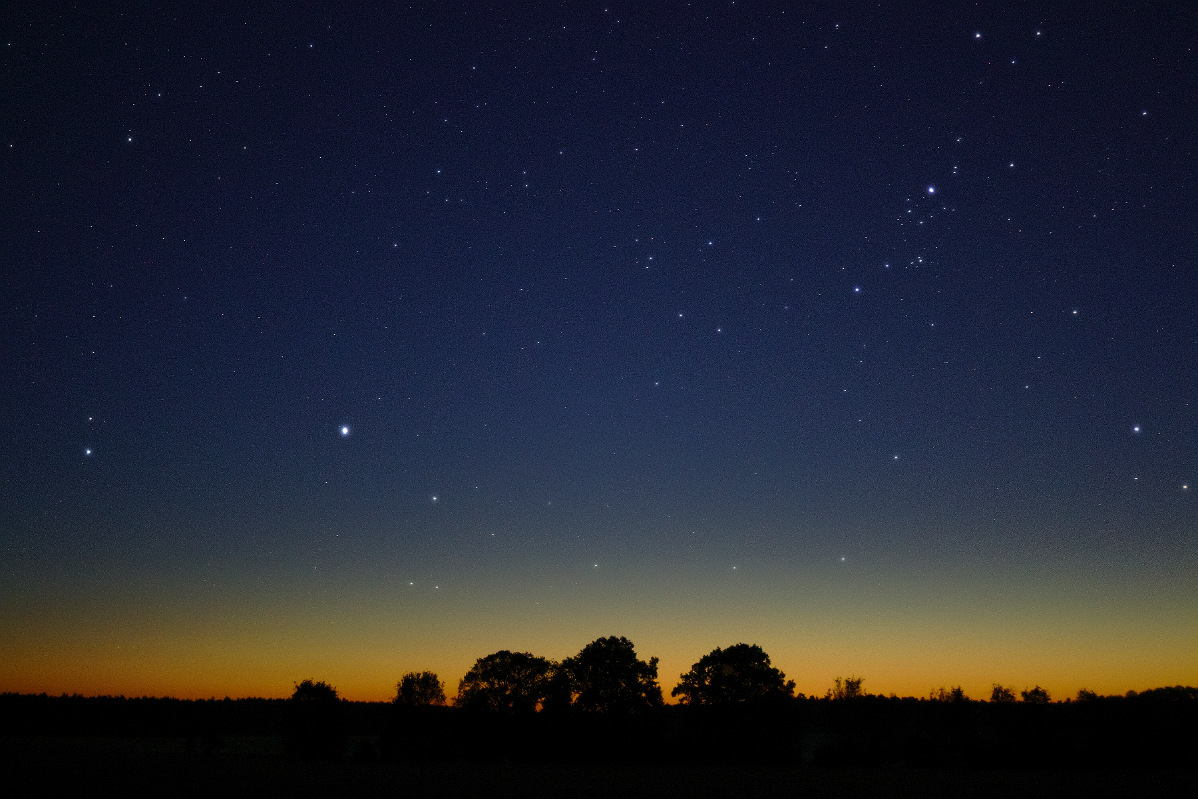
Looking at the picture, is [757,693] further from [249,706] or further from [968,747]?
[249,706]

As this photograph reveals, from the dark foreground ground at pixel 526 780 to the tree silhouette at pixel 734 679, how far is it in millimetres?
8334

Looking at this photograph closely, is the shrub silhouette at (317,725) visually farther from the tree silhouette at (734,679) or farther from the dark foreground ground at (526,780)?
the tree silhouette at (734,679)

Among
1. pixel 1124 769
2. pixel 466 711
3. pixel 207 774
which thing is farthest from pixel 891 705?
pixel 207 774

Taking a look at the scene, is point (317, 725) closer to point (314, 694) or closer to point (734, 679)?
point (314, 694)

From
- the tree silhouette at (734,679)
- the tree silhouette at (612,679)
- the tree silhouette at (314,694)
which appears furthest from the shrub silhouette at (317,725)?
the tree silhouette at (734,679)

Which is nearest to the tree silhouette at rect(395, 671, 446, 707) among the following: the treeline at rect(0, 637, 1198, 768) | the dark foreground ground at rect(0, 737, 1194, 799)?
the treeline at rect(0, 637, 1198, 768)

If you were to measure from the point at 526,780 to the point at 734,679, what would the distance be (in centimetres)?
2173

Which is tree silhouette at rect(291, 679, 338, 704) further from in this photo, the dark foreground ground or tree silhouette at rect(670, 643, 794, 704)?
tree silhouette at rect(670, 643, 794, 704)

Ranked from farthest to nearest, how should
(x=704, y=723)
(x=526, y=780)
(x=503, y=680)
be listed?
(x=503, y=680) → (x=704, y=723) → (x=526, y=780)

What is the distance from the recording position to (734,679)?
161ft

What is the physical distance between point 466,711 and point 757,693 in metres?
19.1

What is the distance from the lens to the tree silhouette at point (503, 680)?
5314 cm

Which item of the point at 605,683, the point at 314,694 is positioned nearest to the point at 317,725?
the point at 314,694

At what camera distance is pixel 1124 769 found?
37.2 meters
